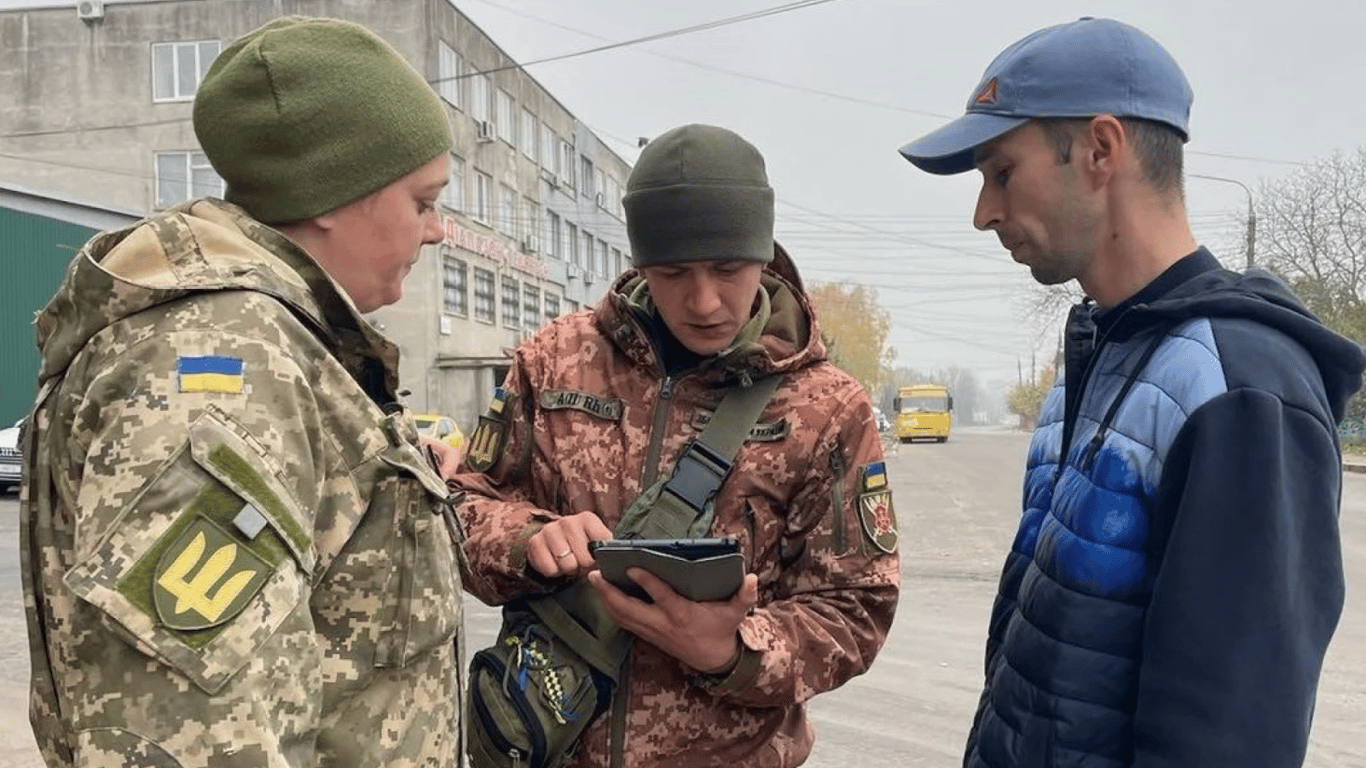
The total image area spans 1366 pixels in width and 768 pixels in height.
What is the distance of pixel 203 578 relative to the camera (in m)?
1.11

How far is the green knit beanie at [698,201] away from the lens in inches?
80.2

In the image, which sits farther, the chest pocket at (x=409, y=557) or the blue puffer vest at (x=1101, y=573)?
the blue puffer vest at (x=1101, y=573)

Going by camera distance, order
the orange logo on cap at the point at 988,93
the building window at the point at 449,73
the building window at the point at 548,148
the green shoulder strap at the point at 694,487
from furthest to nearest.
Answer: the building window at the point at 548,148 → the building window at the point at 449,73 → the green shoulder strap at the point at 694,487 → the orange logo on cap at the point at 988,93

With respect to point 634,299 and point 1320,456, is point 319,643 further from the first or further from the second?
point 1320,456

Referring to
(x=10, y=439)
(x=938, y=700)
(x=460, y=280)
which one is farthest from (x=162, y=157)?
(x=938, y=700)

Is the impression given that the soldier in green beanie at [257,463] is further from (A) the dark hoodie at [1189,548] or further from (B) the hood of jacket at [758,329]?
(A) the dark hoodie at [1189,548]

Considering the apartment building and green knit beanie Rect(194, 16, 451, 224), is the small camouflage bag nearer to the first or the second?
green knit beanie Rect(194, 16, 451, 224)

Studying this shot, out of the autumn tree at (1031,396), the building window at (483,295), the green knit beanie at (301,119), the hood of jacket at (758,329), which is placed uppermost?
the green knit beanie at (301,119)

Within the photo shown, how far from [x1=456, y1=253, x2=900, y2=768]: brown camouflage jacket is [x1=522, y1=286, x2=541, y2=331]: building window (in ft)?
111

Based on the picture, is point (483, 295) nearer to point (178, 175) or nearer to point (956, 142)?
point (178, 175)

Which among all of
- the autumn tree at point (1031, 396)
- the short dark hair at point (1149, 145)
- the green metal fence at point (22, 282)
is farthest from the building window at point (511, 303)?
the autumn tree at point (1031, 396)

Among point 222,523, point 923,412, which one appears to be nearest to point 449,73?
point 923,412

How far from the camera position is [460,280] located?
99.3ft

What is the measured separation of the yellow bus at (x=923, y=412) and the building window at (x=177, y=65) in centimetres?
2769
